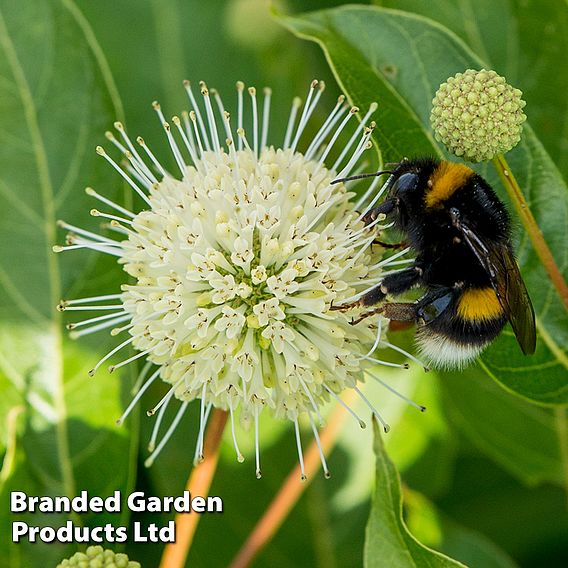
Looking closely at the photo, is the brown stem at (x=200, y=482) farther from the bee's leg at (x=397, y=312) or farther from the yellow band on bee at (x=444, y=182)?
the yellow band on bee at (x=444, y=182)

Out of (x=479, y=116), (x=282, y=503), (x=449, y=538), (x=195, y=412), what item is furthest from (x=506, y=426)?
(x=479, y=116)

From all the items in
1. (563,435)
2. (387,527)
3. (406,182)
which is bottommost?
(387,527)

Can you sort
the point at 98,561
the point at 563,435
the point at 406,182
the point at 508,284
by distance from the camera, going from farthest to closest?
1. the point at 563,435
2. the point at 98,561
3. the point at 406,182
4. the point at 508,284

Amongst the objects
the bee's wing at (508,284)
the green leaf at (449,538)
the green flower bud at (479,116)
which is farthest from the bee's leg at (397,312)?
the green leaf at (449,538)

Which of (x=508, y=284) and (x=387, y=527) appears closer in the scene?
(x=508, y=284)

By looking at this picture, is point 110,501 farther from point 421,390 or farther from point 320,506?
point 421,390

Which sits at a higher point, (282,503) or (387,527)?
(282,503)

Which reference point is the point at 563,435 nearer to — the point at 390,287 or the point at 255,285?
the point at 390,287

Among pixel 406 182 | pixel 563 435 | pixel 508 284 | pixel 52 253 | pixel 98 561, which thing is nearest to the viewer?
pixel 508 284

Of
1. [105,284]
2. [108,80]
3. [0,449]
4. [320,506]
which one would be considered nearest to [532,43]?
[108,80]
